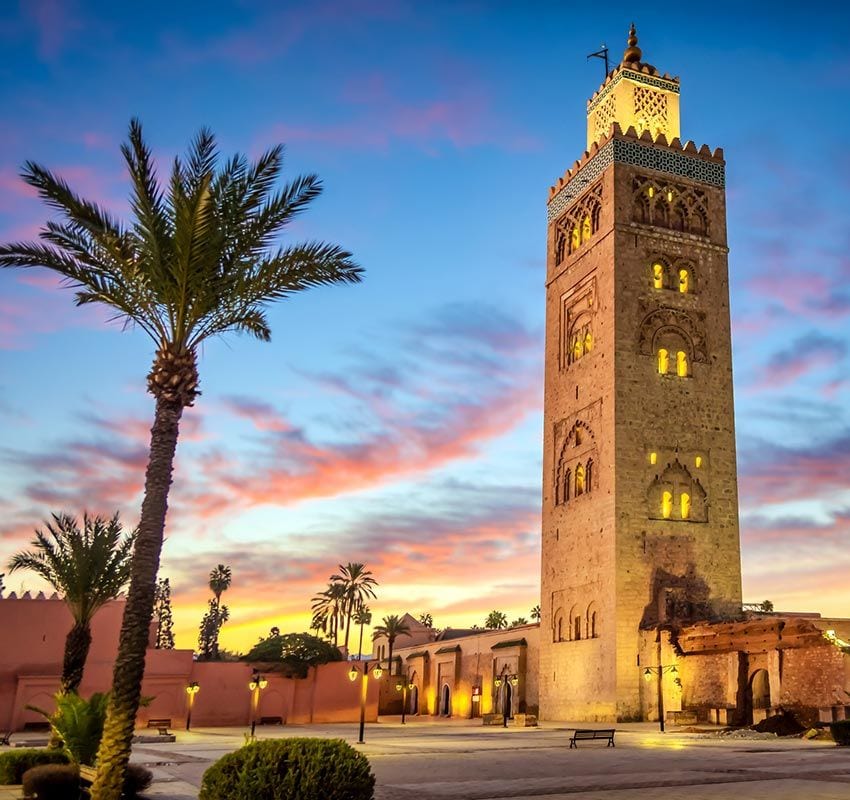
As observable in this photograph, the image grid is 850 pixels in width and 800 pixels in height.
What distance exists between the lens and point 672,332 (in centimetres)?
3741

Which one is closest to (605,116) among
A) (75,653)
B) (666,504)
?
(666,504)

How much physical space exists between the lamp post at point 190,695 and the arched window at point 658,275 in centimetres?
2510

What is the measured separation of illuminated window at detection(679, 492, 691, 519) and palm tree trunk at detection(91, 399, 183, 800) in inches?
1079

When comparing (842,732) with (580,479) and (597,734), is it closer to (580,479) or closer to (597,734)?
(597,734)

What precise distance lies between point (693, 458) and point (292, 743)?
3071cm

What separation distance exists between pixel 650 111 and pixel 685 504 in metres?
18.3

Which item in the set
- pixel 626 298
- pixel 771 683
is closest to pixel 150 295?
pixel 771 683

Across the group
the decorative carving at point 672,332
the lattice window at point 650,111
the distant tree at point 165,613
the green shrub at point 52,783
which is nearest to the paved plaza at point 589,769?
the green shrub at point 52,783

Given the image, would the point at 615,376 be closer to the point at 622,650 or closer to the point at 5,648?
the point at 622,650

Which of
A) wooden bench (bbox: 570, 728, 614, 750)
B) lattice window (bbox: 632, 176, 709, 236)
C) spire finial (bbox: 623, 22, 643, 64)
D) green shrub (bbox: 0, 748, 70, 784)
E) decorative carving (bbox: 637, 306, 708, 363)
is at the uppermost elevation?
spire finial (bbox: 623, 22, 643, 64)

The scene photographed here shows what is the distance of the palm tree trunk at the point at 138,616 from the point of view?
10164 millimetres

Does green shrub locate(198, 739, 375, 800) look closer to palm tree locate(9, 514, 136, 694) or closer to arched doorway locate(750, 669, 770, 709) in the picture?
palm tree locate(9, 514, 136, 694)

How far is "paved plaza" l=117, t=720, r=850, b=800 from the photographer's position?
1130 centimetres

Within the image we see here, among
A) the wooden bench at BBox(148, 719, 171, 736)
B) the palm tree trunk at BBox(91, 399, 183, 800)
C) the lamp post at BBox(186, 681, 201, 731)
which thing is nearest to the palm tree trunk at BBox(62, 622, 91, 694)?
the palm tree trunk at BBox(91, 399, 183, 800)
